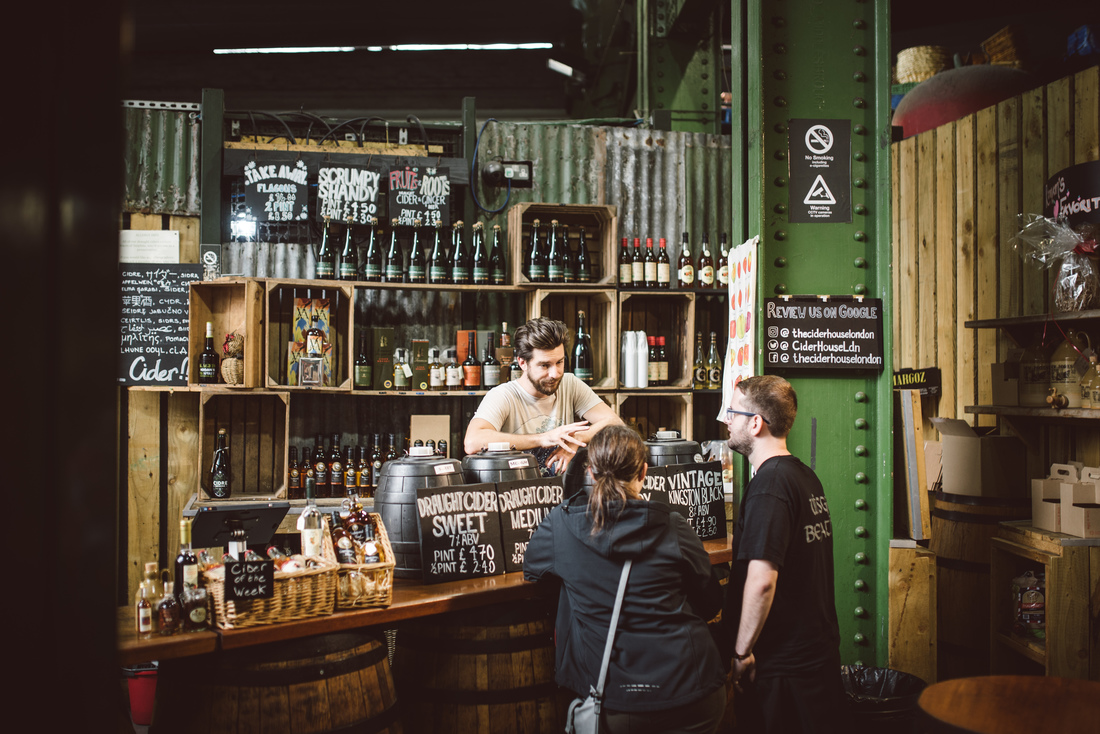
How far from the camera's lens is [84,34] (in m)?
0.87

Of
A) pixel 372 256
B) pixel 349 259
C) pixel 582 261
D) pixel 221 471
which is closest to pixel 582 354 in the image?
pixel 582 261

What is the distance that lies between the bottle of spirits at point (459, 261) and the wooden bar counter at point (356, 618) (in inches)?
108

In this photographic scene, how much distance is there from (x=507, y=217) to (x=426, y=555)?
3303 mm

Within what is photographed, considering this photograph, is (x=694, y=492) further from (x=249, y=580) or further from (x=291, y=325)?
(x=291, y=325)

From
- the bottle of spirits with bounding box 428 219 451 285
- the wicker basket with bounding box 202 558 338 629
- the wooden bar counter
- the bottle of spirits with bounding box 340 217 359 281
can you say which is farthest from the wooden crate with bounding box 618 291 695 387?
the wicker basket with bounding box 202 558 338 629

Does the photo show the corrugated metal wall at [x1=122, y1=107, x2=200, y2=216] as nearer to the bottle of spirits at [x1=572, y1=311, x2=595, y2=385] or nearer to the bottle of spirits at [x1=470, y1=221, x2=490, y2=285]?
the bottle of spirits at [x1=470, y1=221, x2=490, y2=285]

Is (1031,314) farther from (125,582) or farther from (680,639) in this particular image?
(125,582)

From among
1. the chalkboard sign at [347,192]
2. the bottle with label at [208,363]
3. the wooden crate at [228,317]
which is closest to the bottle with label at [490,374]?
the chalkboard sign at [347,192]

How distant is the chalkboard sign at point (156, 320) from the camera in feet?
16.6

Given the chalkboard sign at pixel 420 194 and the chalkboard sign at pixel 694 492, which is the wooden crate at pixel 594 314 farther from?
the chalkboard sign at pixel 694 492

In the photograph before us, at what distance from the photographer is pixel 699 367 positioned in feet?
17.6

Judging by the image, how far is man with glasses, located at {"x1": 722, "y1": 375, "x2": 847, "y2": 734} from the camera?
2334 mm

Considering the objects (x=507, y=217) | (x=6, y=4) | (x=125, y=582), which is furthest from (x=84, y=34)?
(x=125, y=582)

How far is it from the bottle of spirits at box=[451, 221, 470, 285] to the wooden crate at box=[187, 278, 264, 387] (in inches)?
47.8
